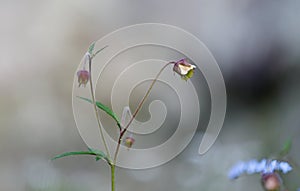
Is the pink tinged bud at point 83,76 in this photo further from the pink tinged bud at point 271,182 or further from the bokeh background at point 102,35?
the bokeh background at point 102,35

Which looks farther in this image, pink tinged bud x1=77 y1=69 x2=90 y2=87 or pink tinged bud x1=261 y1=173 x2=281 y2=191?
pink tinged bud x1=77 y1=69 x2=90 y2=87

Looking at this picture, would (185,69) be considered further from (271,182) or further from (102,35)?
(102,35)

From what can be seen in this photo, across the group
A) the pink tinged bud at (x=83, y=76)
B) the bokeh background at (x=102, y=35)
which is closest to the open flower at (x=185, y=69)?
the pink tinged bud at (x=83, y=76)

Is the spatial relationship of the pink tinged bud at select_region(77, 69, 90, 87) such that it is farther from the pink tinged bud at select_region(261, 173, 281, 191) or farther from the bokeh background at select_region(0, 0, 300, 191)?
the bokeh background at select_region(0, 0, 300, 191)

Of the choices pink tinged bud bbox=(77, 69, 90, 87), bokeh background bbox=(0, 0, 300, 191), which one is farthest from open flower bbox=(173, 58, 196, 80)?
bokeh background bbox=(0, 0, 300, 191)

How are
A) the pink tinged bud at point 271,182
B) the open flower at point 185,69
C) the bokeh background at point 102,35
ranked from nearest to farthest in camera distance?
the pink tinged bud at point 271,182 < the open flower at point 185,69 < the bokeh background at point 102,35

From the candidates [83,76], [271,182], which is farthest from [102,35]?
[271,182]
